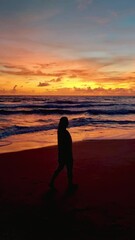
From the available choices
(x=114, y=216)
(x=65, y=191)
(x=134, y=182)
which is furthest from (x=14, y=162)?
(x=114, y=216)

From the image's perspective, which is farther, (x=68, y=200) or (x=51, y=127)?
(x=51, y=127)

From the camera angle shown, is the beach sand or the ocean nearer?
the beach sand

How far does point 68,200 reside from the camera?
6.05m

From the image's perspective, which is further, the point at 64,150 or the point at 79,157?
the point at 79,157

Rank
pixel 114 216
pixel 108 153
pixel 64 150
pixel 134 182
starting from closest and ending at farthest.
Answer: pixel 114 216 → pixel 64 150 → pixel 134 182 → pixel 108 153

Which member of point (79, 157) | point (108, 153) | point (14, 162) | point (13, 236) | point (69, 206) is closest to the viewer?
point (13, 236)

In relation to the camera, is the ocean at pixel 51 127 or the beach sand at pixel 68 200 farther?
the ocean at pixel 51 127

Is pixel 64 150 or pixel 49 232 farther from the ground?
pixel 64 150

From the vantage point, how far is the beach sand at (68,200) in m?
4.68

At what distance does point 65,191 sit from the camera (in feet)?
21.7

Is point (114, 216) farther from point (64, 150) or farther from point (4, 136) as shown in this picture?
point (4, 136)

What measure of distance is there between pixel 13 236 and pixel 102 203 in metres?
2.03

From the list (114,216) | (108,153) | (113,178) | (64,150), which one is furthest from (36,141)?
(114,216)

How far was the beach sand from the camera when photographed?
468 centimetres
